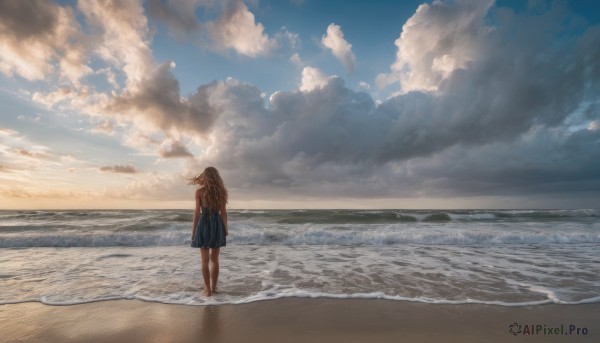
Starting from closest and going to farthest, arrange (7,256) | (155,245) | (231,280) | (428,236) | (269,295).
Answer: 1. (269,295)
2. (231,280)
3. (7,256)
4. (155,245)
5. (428,236)

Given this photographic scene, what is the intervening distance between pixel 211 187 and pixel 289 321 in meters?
2.33

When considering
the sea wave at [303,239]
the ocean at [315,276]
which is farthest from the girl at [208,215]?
the sea wave at [303,239]

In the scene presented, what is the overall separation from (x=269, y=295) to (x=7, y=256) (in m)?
9.58

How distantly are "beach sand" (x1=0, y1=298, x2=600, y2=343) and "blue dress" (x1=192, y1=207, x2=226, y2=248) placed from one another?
93cm

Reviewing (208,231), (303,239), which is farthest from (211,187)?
(303,239)

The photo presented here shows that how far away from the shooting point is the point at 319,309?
414 cm

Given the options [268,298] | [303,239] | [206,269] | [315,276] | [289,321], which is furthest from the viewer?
[303,239]

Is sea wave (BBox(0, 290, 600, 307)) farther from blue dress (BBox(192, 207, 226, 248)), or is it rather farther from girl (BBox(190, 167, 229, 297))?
blue dress (BBox(192, 207, 226, 248))

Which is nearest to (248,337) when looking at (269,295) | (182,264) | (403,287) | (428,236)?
(269,295)

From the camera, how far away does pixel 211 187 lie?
4.73 m

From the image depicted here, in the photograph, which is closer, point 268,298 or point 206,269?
point 268,298

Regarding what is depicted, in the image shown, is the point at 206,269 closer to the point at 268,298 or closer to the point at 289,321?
the point at 268,298

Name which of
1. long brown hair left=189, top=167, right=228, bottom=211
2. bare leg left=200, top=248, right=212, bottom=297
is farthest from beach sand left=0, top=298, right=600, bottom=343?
long brown hair left=189, top=167, right=228, bottom=211

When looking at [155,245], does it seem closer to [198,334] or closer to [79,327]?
[79,327]
